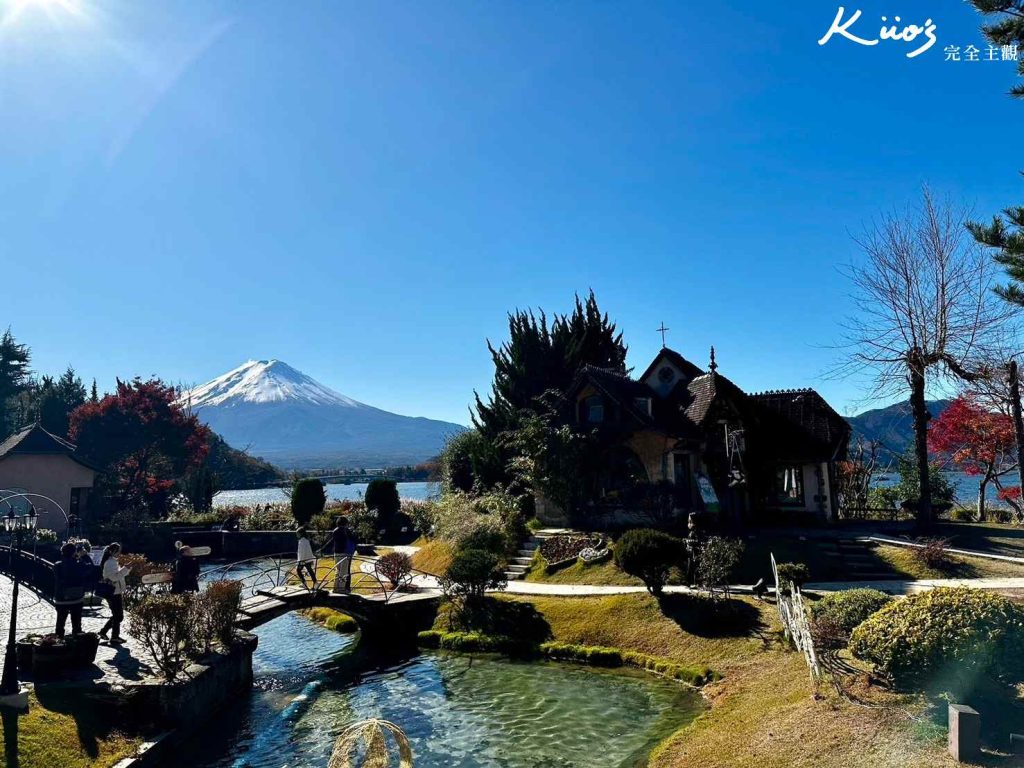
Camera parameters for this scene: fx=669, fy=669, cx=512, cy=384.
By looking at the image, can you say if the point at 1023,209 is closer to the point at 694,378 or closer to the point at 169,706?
the point at 694,378

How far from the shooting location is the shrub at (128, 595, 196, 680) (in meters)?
12.8

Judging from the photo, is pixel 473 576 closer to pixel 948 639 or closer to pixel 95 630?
pixel 95 630

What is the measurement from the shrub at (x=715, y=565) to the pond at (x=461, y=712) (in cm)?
346

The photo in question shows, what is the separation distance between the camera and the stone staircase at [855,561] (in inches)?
813

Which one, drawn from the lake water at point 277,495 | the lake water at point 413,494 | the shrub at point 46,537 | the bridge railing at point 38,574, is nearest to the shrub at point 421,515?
the lake water at point 413,494

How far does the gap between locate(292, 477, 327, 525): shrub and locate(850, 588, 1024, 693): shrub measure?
38735 millimetres

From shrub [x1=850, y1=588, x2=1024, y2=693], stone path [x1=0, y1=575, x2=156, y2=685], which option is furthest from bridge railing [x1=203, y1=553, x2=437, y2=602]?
shrub [x1=850, y1=588, x2=1024, y2=693]

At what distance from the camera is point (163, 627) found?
517 inches

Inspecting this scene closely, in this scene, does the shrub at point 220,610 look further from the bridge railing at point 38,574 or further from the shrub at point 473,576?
the bridge railing at point 38,574

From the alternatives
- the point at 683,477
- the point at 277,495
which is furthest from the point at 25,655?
the point at 277,495

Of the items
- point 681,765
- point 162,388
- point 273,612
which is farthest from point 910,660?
point 162,388

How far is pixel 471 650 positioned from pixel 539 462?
10315 millimetres

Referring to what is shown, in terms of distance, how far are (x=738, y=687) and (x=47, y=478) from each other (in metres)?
40.9

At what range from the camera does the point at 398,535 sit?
39875 millimetres
